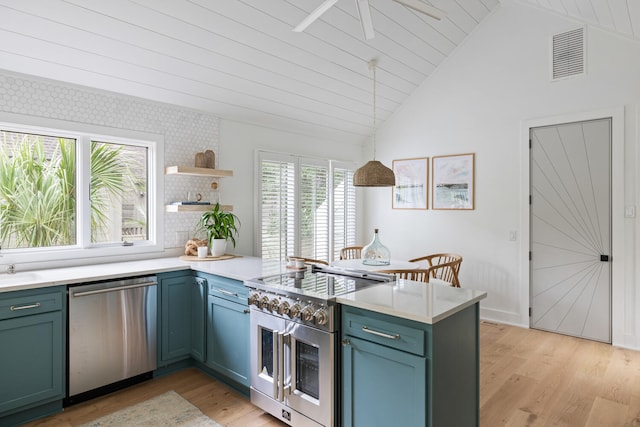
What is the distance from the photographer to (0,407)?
93.2 inches

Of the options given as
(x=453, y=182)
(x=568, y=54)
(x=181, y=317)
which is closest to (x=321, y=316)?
(x=181, y=317)

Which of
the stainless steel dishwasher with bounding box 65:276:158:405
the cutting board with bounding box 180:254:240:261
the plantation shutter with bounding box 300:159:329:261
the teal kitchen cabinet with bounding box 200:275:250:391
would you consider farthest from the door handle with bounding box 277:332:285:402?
the plantation shutter with bounding box 300:159:329:261

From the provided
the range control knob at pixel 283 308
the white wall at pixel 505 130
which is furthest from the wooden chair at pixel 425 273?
the range control knob at pixel 283 308

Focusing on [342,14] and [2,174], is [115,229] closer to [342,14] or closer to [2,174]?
[2,174]

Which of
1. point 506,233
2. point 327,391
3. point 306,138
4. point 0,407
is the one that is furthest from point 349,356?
point 306,138

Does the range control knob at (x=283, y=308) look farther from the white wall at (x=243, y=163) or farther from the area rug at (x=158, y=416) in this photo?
the white wall at (x=243, y=163)

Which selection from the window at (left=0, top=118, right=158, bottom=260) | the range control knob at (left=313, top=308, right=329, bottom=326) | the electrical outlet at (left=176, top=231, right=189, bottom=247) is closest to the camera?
the range control knob at (left=313, top=308, right=329, bottom=326)

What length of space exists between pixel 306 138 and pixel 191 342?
312cm

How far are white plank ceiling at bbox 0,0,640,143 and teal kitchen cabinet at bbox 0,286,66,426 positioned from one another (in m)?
1.77

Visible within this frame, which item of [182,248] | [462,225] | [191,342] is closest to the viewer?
[191,342]

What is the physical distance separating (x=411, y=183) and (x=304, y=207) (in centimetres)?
159

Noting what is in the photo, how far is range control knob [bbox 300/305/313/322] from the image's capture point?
2.16m

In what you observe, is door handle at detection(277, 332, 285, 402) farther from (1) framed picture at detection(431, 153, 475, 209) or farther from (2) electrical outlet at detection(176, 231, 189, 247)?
(1) framed picture at detection(431, 153, 475, 209)

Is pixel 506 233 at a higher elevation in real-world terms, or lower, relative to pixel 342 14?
lower
